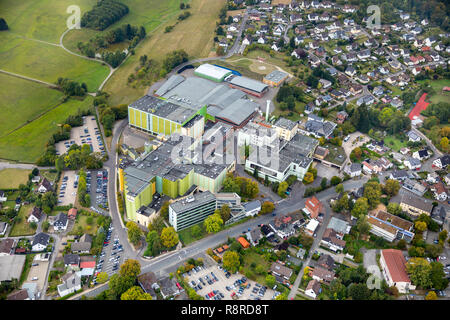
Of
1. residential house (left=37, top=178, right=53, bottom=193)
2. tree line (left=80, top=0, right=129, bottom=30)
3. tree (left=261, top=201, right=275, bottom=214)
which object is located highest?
tree line (left=80, top=0, right=129, bottom=30)

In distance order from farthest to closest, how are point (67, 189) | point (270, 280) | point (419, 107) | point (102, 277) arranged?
point (419, 107), point (67, 189), point (270, 280), point (102, 277)

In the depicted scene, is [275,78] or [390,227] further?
[275,78]

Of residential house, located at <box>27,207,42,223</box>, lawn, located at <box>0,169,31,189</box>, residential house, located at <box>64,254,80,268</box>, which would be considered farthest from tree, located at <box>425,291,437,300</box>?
lawn, located at <box>0,169,31,189</box>

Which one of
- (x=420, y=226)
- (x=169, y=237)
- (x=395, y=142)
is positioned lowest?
(x=395, y=142)

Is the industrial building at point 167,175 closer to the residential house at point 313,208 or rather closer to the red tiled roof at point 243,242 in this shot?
the red tiled roof at point 243,242

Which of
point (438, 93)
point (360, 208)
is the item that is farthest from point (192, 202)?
point (438, 93)

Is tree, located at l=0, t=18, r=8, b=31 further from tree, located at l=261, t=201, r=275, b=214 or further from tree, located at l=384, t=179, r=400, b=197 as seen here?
tree, located at l=384, t=179, r=400, b=197

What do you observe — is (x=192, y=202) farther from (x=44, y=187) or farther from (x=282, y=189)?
(x=44, y=187)

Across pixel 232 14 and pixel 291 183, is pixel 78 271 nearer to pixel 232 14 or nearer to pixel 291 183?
pixel 291 183
